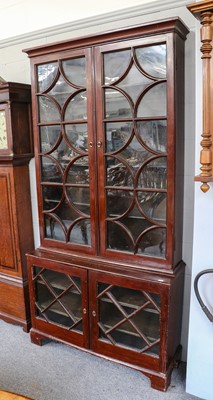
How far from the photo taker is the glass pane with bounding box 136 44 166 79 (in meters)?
1.63

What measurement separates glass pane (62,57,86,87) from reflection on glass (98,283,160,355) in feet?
3.92

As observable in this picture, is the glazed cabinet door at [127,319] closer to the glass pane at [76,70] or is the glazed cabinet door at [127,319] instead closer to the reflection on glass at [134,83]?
the reflection on glass at [134,83]

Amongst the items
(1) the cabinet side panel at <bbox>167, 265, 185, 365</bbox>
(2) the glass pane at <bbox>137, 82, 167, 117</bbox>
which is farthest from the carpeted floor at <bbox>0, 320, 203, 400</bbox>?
(2) the glass pane at <bbox>137, 82, 167, 117</bbox>

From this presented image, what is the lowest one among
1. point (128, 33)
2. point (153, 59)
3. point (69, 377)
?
point (69, 377)

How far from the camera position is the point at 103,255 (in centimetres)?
198

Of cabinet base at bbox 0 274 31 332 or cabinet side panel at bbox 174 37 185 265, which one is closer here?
cabinet side panel at bbox 174 37 185 265

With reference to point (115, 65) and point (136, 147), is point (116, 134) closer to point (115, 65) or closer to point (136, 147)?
point (136, 147)

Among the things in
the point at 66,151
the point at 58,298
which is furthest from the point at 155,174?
the point at 58,298

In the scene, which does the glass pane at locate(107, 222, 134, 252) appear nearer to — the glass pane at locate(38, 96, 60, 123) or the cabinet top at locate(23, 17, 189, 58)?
the glass pane at locate(38, 96, 60, 123)

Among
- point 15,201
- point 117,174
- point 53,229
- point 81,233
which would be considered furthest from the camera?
point 15,201

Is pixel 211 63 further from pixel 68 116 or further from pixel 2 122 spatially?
pixel 2 122

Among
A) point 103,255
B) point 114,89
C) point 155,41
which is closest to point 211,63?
point 155,41

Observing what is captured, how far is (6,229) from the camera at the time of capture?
2.44 metres

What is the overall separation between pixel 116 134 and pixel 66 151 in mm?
369
